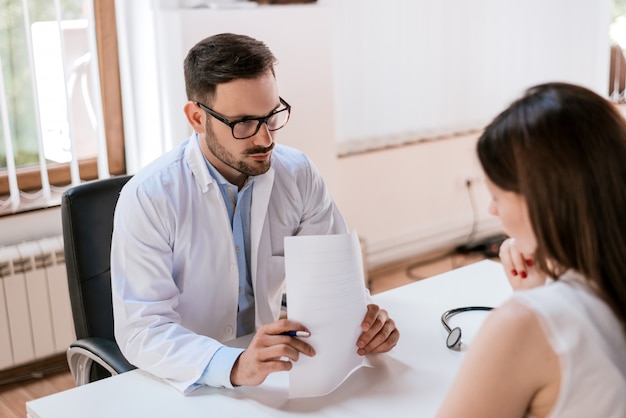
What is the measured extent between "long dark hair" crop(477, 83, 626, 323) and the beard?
0.87m

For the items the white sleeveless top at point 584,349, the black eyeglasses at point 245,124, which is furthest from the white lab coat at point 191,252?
the white sleeveless top at point 584,349

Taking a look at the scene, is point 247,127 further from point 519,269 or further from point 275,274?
point 519,269

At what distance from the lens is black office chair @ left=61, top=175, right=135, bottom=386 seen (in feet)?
5.88

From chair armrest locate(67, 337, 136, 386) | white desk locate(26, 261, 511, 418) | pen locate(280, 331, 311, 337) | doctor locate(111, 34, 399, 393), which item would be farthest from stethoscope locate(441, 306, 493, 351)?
chair armrest locate(67, 337, 136, 386)

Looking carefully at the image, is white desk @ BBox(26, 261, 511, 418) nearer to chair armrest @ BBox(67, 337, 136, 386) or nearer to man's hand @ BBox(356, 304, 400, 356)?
man's hand @ BBox(356, 304, 400, 356)

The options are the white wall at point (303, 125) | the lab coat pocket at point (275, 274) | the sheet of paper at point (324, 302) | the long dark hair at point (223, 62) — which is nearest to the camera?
the sheet of paper at point (324, 302)

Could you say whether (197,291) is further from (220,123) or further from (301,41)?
(301,41)

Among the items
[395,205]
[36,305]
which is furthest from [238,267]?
[395,205]

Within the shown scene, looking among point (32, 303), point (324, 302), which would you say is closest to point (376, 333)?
point (324, 302)

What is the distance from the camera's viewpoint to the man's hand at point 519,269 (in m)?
1.43

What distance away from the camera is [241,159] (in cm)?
180

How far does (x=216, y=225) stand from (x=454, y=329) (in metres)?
0.58

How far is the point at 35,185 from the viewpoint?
10.3 feet

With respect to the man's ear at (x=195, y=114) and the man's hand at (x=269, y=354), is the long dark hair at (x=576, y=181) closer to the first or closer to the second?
the man's hand at (x=269, y=354)
